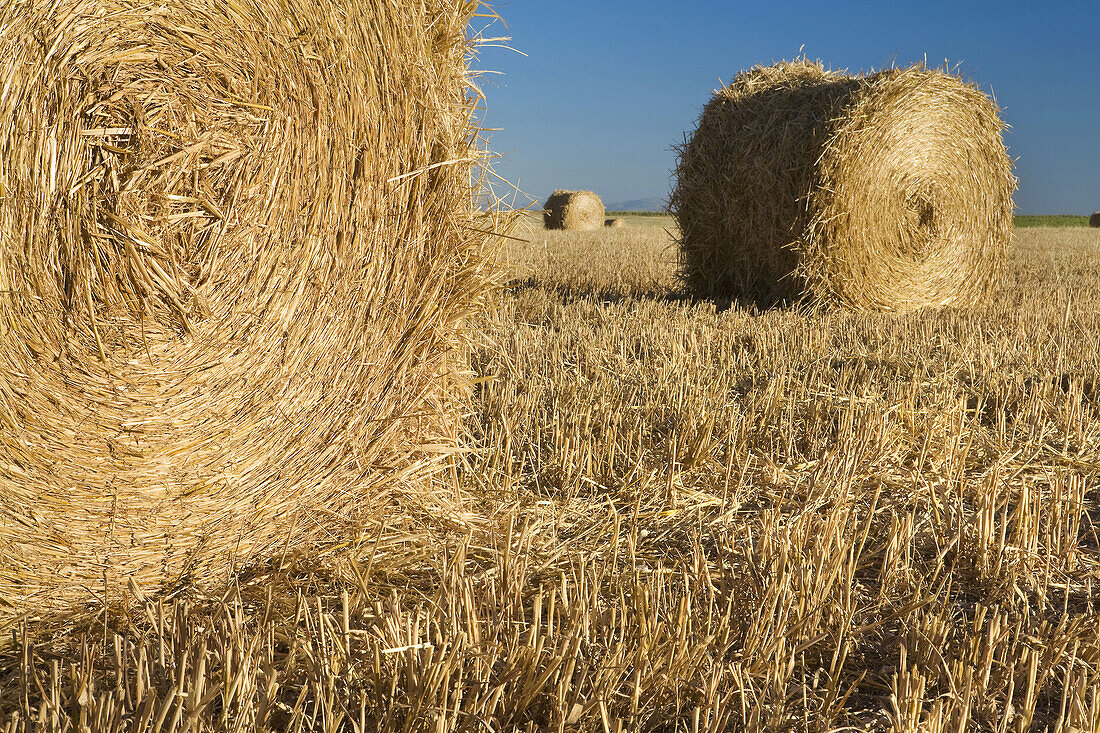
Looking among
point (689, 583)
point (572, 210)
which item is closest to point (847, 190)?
point (689, 583)

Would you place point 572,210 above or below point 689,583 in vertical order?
above

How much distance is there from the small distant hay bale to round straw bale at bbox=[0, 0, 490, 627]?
50.7 ft

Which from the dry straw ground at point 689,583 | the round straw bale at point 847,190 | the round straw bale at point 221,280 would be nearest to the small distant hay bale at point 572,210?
the round straw bale at point 847,190

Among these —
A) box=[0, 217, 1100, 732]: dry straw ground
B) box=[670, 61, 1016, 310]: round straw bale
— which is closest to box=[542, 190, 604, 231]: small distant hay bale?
box=[670, 61, 1016, 310]: round straw bale

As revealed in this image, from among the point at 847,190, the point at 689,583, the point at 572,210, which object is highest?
the point at 572,210

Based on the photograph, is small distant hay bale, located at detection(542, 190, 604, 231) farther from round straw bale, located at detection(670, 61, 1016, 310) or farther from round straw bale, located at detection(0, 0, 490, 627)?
round straw bale, located at detection(0, 0, 490, 627)

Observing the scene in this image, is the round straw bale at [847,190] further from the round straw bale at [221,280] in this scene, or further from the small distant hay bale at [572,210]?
the small distant hay bale at [572,210]

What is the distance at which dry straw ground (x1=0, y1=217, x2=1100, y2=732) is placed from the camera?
1.75m

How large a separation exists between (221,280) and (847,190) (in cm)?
482

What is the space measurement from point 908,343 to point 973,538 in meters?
2.89

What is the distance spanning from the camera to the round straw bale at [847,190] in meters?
6.13

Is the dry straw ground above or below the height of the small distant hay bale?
below

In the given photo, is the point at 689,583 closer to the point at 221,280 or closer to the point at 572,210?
the point at 221,280

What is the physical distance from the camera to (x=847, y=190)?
6133 millimetres
